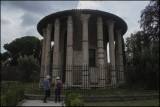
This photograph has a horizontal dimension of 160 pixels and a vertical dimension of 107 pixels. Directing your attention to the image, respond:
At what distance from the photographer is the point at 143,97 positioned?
951 cm

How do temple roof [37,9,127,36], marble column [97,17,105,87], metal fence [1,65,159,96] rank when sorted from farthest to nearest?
temple roof [37,9,127,36] < marble column [97,17,105,87] < metal fence [1,65,159,96]

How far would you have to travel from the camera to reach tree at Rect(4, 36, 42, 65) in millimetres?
42384

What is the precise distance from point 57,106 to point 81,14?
29.8ft

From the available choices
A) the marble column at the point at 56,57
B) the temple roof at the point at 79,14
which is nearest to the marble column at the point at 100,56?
the temple roof at the point at 79,14

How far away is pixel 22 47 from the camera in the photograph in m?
43.5

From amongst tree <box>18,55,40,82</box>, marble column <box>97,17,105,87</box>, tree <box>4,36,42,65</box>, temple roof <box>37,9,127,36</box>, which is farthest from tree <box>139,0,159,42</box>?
tree <box>4,36,42,65</box>

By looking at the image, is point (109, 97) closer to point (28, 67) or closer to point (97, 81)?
point (97, 81)

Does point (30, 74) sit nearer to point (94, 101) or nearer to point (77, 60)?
point (77, 60)

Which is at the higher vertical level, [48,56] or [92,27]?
[92,27]

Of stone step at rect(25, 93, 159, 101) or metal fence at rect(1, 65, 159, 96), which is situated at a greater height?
metal fence at rect(1, 65, 159, 96)

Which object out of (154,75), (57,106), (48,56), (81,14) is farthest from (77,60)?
(57,106)

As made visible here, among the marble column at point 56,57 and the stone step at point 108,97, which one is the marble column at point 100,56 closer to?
the marble column at point 56,57

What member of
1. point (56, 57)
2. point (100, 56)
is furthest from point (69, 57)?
point (100, 56)

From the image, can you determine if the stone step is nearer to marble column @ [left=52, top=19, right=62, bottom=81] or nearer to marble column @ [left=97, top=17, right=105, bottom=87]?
marble column @ [left=97, top=17, right=105, bottom=87]
